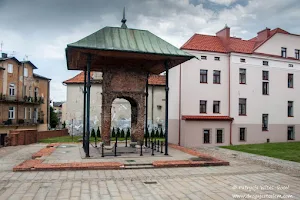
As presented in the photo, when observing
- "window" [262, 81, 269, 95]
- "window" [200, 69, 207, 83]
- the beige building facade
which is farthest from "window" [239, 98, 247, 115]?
the beige building facade

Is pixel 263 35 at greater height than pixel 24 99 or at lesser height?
greater

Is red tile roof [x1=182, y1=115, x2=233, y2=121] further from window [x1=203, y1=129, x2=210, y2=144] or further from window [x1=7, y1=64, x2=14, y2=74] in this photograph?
window [x1=7, y1=64, x2=14, y2=74]

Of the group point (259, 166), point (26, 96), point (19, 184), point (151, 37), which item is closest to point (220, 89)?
point (151, 37)

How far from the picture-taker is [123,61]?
61.1ft

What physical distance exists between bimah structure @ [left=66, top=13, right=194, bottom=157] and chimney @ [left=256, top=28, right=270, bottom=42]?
14.5 m

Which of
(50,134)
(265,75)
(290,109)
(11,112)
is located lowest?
(50,134)

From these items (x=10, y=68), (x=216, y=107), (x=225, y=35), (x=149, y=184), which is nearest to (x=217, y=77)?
(x=216, y=107)

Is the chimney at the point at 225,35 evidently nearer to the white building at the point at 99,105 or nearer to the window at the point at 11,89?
the white building at the point at 99,105

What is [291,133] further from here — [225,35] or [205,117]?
[225,35]

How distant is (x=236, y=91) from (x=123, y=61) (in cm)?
1295

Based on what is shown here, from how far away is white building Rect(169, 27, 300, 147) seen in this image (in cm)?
2580

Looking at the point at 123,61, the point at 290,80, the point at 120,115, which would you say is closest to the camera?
the point at 123,61

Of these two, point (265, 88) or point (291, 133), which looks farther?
point (291, 133)

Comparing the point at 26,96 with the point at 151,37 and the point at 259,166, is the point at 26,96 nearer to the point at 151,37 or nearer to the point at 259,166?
the point at 151,37
